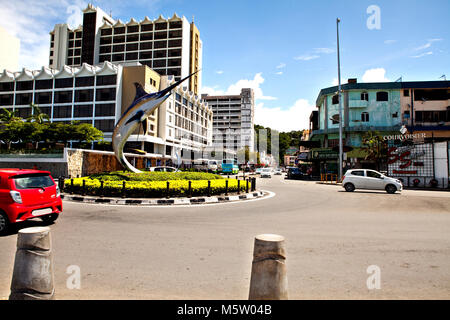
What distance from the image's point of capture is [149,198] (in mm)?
12008

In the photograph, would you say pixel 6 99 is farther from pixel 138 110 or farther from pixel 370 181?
pixel 370 181

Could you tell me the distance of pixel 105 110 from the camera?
47.6 m

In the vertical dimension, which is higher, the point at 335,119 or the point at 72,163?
the point at 335,119

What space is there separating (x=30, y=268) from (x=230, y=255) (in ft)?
9.84

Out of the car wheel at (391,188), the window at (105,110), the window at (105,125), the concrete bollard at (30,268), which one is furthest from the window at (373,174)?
the window at (105,110)

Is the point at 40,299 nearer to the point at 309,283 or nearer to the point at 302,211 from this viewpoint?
the point at 309,283

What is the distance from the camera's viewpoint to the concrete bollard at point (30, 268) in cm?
273

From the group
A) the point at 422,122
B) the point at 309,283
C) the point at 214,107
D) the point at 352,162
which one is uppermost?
the point at 214,107

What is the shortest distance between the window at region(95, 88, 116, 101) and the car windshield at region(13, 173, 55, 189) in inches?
1755

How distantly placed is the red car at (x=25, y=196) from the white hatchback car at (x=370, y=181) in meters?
17.2

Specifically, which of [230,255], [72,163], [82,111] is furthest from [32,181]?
[82,111]

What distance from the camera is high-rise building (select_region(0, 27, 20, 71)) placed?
5857cm
